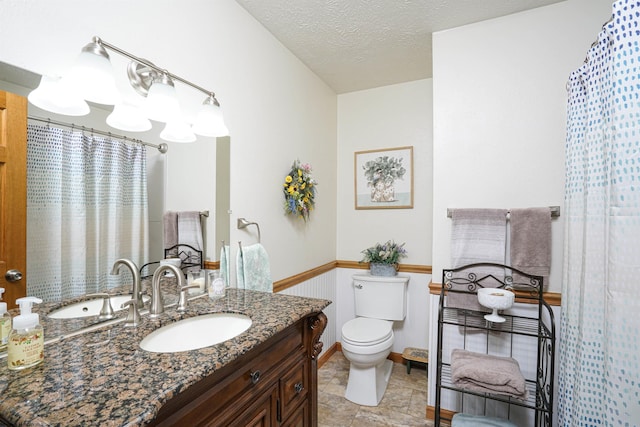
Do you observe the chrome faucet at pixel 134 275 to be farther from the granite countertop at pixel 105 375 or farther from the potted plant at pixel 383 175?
the potted plant at pixel 383 175

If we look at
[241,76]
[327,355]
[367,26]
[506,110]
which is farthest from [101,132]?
[327,355]

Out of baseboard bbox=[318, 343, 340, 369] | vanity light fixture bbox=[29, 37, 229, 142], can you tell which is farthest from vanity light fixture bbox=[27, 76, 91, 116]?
baseboard bbox=[318, 343, 340, 369]

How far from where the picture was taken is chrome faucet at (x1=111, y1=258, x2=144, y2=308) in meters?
1.05

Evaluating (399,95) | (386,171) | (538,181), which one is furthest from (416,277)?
(399,95)

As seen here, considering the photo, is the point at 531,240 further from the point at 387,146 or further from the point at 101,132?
the point at 101,132

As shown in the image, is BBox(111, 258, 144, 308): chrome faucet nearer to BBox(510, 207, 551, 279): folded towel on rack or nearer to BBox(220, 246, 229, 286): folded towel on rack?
BBox(220, 246, 229, 286): folded towel on rack

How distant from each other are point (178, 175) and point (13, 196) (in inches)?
22.2

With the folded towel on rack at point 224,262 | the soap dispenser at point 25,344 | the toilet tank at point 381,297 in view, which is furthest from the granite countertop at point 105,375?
the toilet tank at point 381,297

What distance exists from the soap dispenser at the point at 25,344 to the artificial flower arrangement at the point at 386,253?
2258mm

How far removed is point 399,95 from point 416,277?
167 centimetres

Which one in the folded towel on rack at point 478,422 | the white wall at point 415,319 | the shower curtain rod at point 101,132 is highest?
the shower curtain rod at point 101,132

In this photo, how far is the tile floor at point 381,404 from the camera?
1.96 m

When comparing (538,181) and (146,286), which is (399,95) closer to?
(538,181)

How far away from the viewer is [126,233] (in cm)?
116
